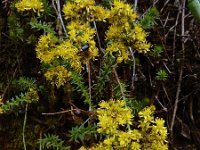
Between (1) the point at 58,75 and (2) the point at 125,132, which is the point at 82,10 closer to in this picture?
(1) the point at 58,75

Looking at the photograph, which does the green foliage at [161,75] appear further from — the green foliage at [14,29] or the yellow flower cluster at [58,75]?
the green foliage at [14,29]

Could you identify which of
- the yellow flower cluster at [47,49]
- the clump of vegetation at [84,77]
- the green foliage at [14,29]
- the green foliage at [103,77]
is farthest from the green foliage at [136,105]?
the green foliage at [14,29]

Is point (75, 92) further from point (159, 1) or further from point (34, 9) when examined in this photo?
point (159, 1)

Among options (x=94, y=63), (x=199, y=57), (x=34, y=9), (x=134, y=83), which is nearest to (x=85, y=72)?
(x=94, y=63)

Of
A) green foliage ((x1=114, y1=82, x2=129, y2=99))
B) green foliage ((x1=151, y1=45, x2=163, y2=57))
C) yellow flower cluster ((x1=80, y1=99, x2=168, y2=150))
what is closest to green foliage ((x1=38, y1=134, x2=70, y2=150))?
yellow flower cluster ((x1=80, y1=99, x2=168, y2=150))

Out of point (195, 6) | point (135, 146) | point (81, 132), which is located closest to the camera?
point (135, 146)

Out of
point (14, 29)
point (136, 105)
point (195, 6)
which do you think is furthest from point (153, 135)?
point (14, 29)

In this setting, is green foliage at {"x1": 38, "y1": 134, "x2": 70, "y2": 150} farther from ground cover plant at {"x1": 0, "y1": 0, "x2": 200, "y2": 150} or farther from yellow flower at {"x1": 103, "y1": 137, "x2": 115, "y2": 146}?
yellow flower at {"x1": 103, "y1": 137, "x2": 115, "y2": 146}
